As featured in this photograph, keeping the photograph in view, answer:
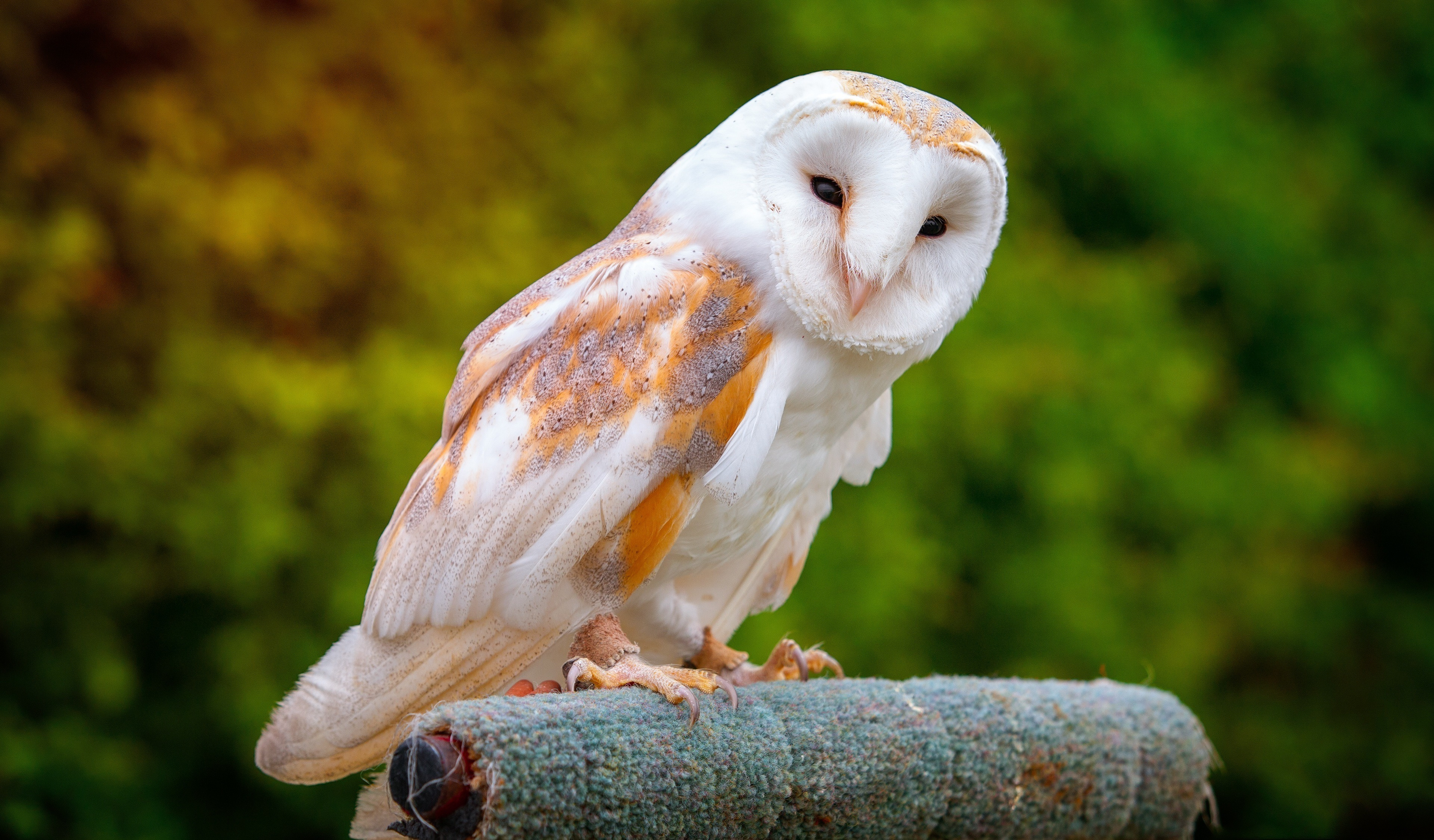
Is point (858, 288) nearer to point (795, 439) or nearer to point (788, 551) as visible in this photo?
point (795, 439)

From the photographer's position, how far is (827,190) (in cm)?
113

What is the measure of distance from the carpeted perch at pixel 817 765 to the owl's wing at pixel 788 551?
0.23 m

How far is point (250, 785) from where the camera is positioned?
8.15 feet

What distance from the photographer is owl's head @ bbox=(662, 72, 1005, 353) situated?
1.07m

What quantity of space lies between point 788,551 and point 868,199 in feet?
1.93

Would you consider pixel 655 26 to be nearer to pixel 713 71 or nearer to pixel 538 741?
pixel 713 71

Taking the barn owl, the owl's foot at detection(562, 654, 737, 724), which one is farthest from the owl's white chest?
the owl's foot at detection(562, 654, 737, 724)

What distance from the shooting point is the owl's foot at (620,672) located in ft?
3.58

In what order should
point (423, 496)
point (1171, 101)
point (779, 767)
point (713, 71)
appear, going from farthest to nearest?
1. point (1171, 101)
2. point (713, 71)
3. point (423, 496)
4. point (779, 767)

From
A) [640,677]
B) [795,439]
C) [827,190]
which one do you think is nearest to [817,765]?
[640,677]

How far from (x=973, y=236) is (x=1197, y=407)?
7.37ft

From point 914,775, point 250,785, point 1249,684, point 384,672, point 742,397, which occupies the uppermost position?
point 742,397

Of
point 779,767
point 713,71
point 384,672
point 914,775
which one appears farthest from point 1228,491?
point 384,672

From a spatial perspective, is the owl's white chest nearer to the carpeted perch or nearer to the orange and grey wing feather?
the orange and grey wing feather
